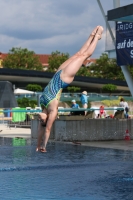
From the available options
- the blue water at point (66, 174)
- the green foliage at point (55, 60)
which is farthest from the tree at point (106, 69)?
the blue water at point (66, 174)

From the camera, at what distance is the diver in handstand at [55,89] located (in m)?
8.39

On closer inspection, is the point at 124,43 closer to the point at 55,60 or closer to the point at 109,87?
the point at 109,87

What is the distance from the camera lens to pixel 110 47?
821 inches

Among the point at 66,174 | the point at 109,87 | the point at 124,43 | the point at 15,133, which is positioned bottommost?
the point at 66,174

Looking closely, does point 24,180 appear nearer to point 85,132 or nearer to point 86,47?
point 86,47

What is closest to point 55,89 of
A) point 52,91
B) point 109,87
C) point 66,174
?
point 52,91

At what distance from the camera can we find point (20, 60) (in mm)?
117375

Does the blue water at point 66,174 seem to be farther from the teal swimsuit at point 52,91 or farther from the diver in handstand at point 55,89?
the teal swimsuit at point 52,91

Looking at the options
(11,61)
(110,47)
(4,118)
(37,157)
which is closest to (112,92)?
(11,61)

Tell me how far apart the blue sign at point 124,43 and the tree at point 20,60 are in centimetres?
9649

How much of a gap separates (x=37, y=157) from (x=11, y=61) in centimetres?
10283

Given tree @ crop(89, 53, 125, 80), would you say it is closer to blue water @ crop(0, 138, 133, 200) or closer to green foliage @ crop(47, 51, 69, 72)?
green foliage @ crop(47, 51, 69, 72)

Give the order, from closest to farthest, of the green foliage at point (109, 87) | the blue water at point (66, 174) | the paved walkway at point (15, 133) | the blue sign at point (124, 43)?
the blue water at point (66, 174)
the blue sign at point (124, 43)
the paved walkway at point (15, 133)
the green foliage at point (109, 87)

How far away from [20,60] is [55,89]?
110m
